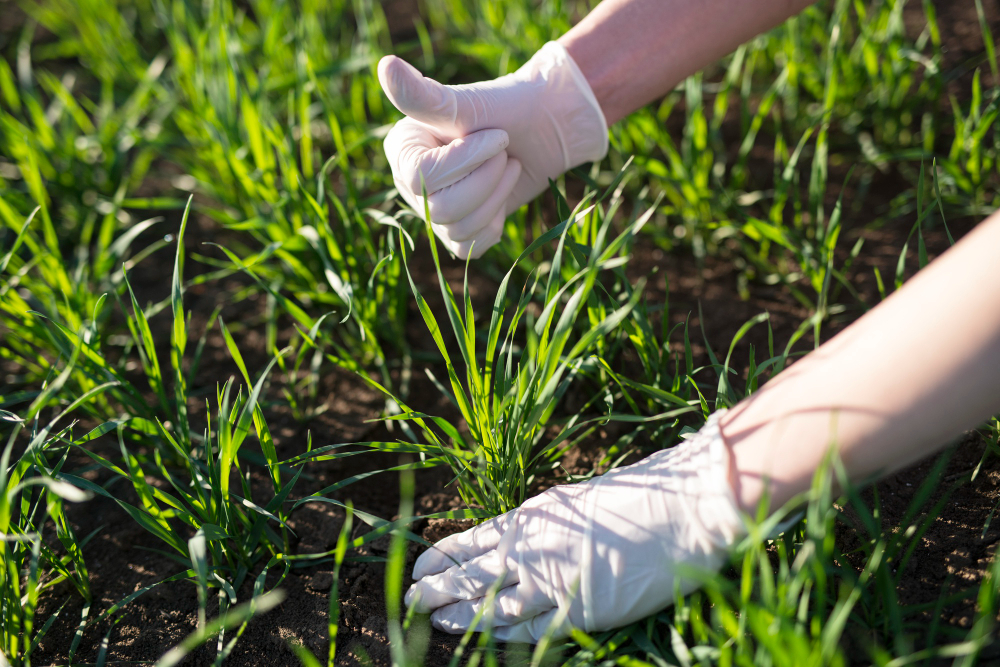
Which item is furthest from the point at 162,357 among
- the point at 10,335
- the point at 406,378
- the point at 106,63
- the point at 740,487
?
the point at 740,487

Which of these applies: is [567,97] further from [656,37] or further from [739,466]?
[739,466]

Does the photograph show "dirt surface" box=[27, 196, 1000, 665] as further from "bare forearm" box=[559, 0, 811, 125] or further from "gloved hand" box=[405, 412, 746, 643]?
"bare forearm" box=[559, 0, 811, 125]

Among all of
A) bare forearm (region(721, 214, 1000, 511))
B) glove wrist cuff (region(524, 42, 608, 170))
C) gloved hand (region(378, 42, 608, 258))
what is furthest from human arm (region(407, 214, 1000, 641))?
glove wrist cuff (region(524, 42, 608, 170))

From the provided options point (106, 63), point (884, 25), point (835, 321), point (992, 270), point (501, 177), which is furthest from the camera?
point (106, 63)

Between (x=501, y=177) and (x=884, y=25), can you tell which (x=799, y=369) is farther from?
(x=884, y=25)

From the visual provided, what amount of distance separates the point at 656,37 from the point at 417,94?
56 centimetres

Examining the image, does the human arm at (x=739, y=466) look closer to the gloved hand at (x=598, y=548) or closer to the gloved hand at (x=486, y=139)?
the gloved hand at (x=598, y=548)

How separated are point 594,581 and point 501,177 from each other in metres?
0.81

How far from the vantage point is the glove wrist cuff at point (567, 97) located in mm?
1395

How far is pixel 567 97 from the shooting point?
1410mm

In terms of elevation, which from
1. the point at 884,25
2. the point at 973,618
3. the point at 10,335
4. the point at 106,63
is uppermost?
the point at 106,63

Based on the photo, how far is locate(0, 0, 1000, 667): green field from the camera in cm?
103

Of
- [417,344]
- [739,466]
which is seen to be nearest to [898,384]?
[739,466]

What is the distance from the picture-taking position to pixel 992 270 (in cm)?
78
